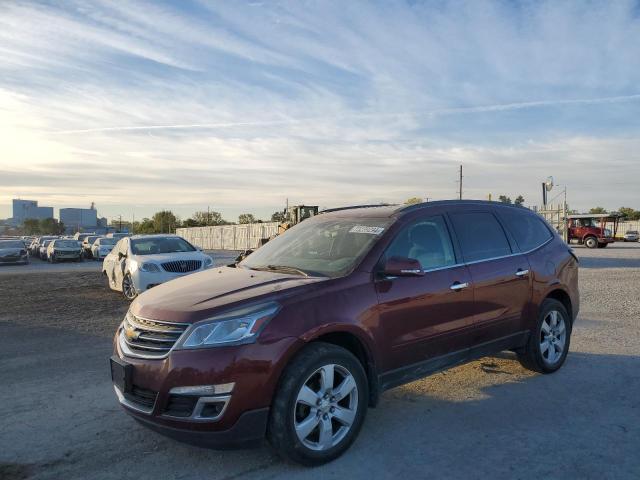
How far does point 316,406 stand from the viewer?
3680 mm

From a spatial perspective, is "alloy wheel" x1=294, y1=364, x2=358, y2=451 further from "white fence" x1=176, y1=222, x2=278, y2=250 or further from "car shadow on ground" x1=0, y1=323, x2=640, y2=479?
"white fence" x1=176, y1=222, x2=278, y2=250

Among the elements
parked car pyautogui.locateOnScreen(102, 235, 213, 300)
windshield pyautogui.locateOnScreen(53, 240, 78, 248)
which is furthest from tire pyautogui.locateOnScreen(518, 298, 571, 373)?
windshield pyautogui.locateOnScreen(53, 240, 78, 248)

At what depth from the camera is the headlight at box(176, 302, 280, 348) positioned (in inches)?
136

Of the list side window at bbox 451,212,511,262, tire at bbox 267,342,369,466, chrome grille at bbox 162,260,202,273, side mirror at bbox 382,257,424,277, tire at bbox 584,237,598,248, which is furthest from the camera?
tire at bbox 584,237,598,248

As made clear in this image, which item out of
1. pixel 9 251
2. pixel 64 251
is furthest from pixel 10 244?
pixel 64 251

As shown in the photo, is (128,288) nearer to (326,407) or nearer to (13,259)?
(326,407)

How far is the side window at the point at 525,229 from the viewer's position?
570cm

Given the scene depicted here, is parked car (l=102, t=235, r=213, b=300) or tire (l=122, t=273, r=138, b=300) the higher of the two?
parked car (l=102, t=235, r=213, b=300)

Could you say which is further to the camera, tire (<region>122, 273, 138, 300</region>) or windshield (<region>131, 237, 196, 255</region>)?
windshield (<region>131, 237, 196, 255</region>)

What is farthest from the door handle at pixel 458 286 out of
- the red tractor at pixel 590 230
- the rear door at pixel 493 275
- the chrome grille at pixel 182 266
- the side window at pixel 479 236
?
the red tractor at pixel 590 230

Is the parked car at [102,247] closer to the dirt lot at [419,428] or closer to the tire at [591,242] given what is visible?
the dirt lot at [419,428]

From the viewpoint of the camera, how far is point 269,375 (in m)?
3.46

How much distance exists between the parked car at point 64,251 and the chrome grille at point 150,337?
3272cm

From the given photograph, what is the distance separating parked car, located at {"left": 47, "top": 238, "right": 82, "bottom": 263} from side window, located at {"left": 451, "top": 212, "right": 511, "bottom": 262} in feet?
108
